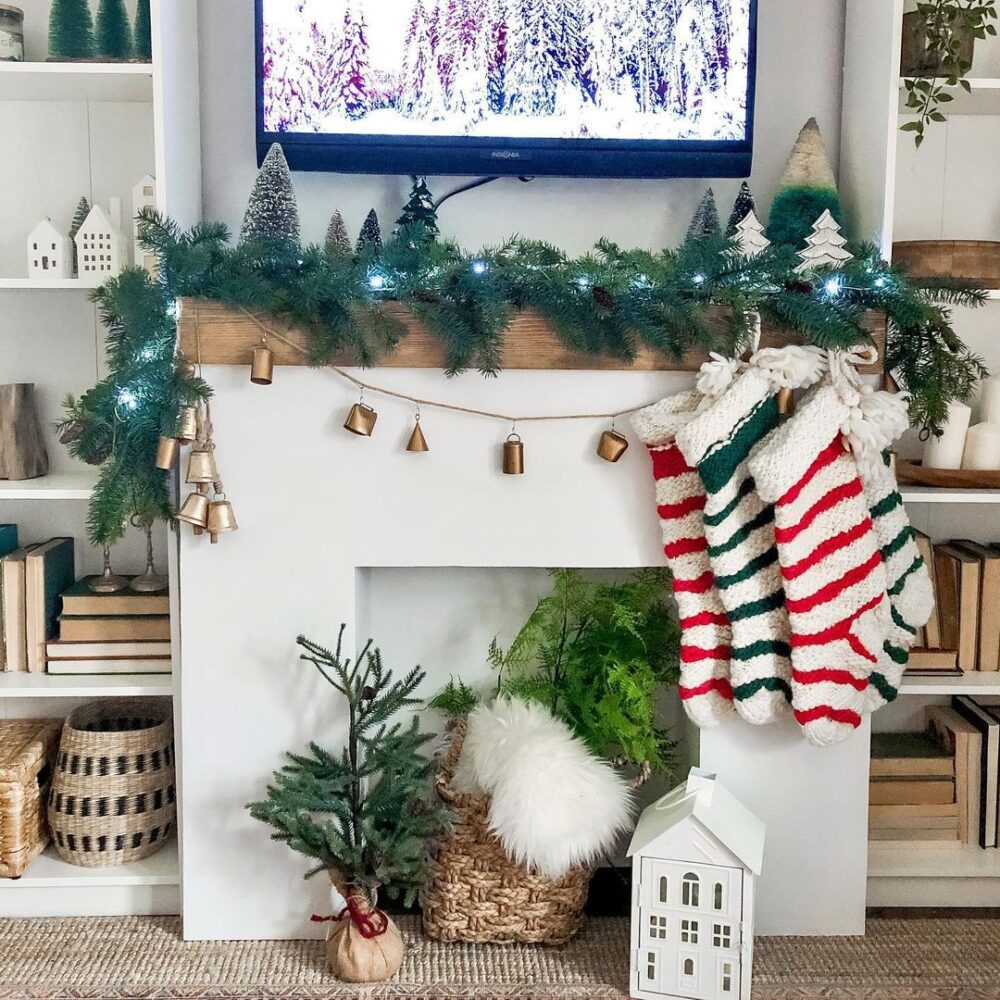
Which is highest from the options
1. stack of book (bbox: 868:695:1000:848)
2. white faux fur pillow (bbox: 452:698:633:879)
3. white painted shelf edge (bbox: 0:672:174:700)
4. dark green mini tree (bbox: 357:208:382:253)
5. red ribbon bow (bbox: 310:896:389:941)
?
dark green mini tree (bbox: 357:208:382:253)

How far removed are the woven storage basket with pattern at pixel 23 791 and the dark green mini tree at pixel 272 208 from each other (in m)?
1.10

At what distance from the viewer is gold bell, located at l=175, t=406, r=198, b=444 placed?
186 centimetres

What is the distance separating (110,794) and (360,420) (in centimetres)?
91

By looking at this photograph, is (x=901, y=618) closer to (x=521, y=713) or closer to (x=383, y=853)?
(x=521, y=713)

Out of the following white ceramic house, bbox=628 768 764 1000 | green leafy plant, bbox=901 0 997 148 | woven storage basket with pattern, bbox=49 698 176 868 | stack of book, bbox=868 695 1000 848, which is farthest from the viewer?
stack of book, bbox=868 695 1000 848

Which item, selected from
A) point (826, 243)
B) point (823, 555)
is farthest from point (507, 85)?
point (823, 555)

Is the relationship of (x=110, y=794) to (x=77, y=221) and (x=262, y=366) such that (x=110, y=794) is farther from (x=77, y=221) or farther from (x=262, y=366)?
(x=77, y=221)

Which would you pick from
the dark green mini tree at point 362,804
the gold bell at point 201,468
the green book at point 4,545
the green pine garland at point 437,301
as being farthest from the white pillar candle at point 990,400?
the green book at point 4,545

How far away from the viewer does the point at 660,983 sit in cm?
187

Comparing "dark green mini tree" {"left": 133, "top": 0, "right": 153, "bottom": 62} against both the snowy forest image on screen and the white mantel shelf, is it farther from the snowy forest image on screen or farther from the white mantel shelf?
the snowy forest image on screen

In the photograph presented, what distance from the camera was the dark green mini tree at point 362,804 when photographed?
1871 mm

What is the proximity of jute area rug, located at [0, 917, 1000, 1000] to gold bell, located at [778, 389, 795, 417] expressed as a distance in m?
0.99

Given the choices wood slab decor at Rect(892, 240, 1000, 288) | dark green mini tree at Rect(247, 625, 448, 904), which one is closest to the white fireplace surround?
dark green mini tree at Rect(247, 625, 448, 904)

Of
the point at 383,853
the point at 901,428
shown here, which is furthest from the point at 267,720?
the point at 901,428
